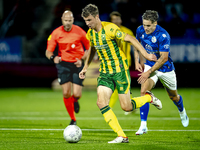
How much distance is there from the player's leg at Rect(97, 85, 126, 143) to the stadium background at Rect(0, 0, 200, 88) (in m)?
10.4

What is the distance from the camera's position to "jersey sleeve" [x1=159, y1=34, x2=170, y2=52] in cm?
603

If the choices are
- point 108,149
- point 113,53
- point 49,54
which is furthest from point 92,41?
point 49,54

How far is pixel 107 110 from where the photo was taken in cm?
530

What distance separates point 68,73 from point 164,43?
87.8 inches

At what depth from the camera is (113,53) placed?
5.52m

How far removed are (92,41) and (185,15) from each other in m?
11.9

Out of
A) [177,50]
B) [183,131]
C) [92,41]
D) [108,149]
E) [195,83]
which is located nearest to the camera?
[108,149]

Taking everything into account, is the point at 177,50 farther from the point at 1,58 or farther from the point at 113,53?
the point at 113,53

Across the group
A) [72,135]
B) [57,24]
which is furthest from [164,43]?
[57,24]

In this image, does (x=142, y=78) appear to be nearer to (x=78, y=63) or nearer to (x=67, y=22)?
(x=78, y=63)

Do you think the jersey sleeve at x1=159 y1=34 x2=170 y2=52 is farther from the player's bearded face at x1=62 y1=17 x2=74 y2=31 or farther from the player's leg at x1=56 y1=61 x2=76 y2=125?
the player's leg at x1=56 y1=61 x2=76 y2=125

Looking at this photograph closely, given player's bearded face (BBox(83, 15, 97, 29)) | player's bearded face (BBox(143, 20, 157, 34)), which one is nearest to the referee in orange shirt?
player's bearded face (BBox(143, 20, 157, 34))

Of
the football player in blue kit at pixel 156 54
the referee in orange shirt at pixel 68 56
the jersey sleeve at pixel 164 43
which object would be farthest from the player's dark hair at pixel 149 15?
the referee in orange shirt at pixel 68 56

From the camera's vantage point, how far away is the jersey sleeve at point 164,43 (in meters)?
6.03
